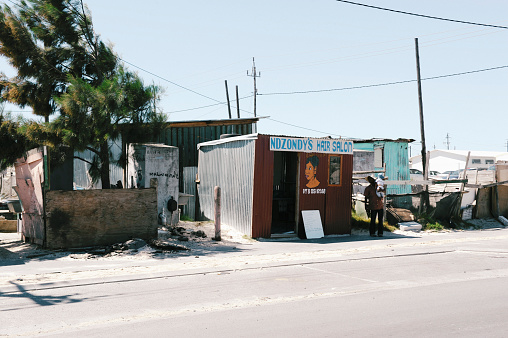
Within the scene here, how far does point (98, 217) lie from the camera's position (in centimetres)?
1170

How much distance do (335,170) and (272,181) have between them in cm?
230

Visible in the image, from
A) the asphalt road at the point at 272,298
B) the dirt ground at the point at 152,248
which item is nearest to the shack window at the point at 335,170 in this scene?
the dirt ground at the point at 152,248

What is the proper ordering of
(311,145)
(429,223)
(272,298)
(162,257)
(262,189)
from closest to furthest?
(272,298) < (162,257) < (262,189) < (311,145) < (429,223)

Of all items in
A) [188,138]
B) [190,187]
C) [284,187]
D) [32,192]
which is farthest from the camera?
[188,138]

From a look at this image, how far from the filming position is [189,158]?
20734 mm

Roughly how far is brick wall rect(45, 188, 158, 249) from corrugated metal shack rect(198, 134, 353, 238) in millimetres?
3217

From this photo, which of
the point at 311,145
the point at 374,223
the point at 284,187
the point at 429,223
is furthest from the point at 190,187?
the point at 429,223

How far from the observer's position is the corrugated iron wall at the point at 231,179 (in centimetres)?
1458

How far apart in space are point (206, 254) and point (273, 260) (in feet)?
5.37

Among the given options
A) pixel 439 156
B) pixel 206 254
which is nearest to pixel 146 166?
pixel 206 254

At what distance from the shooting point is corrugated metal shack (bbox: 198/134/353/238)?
14.4 meters

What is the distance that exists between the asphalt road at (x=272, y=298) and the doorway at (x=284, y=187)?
19.8 feet

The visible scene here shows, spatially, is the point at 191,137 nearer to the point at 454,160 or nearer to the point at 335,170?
the point at 335,170

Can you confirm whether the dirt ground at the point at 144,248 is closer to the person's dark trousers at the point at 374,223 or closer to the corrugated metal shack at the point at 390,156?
the person's dark trousers at the point at 374,223
